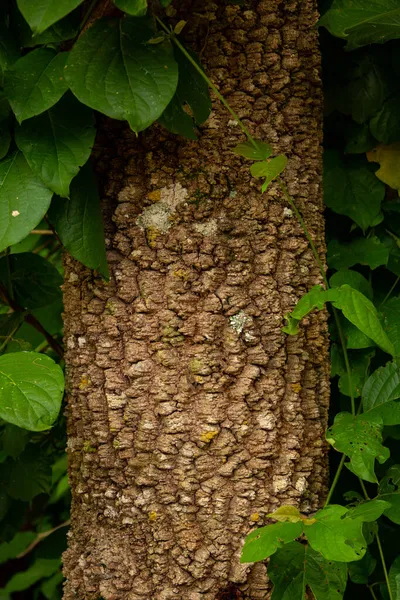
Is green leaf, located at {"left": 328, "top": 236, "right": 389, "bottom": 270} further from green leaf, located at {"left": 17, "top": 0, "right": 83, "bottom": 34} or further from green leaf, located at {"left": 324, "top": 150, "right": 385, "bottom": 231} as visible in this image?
green leaf, located at {"left": 17, "top": 0, "right": 83, "bottom": 34}

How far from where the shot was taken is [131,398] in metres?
1.19

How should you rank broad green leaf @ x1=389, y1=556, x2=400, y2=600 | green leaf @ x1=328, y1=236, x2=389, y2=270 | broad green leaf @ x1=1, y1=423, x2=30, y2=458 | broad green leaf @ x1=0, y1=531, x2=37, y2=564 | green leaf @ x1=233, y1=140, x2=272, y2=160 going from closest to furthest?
green leaf @ x1=233, y1=140, x2=272, y2=160 → broad green leaf @ x1=389, y1=556, x2=400, y2=600 → green leaf @ x1=328, y1=236, x2=389, y2=270 → broad green leaf @ x1=1, y1=423, x2=30, y2=458 → broad green leaf @ x1=0, y1=531, x2=37, y2=564

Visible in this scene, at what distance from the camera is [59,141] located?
108 centimetres

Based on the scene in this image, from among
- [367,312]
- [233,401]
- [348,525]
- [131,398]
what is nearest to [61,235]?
[131,398]

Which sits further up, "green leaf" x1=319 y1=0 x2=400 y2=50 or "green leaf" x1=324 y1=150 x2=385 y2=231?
"green leaf" x1=319 y1=0 x2=400 y2=50

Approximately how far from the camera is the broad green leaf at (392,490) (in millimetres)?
1170

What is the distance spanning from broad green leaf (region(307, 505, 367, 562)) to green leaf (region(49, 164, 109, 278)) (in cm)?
58

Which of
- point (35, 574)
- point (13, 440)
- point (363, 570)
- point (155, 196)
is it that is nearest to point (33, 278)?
point (13, 440)

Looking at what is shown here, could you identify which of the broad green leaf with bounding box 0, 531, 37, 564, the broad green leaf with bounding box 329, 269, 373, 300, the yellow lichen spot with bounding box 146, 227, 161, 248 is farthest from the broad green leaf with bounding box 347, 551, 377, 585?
the broad green leaf with bounding box 0, 531, 37, 564

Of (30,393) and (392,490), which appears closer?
(30,393)

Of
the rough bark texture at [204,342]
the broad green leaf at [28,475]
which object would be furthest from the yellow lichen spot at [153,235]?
the broad green leaf at [28,475]

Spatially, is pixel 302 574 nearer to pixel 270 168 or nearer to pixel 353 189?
pixel 270 168

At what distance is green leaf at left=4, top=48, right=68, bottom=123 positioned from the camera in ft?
3.36

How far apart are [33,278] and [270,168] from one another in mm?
705
